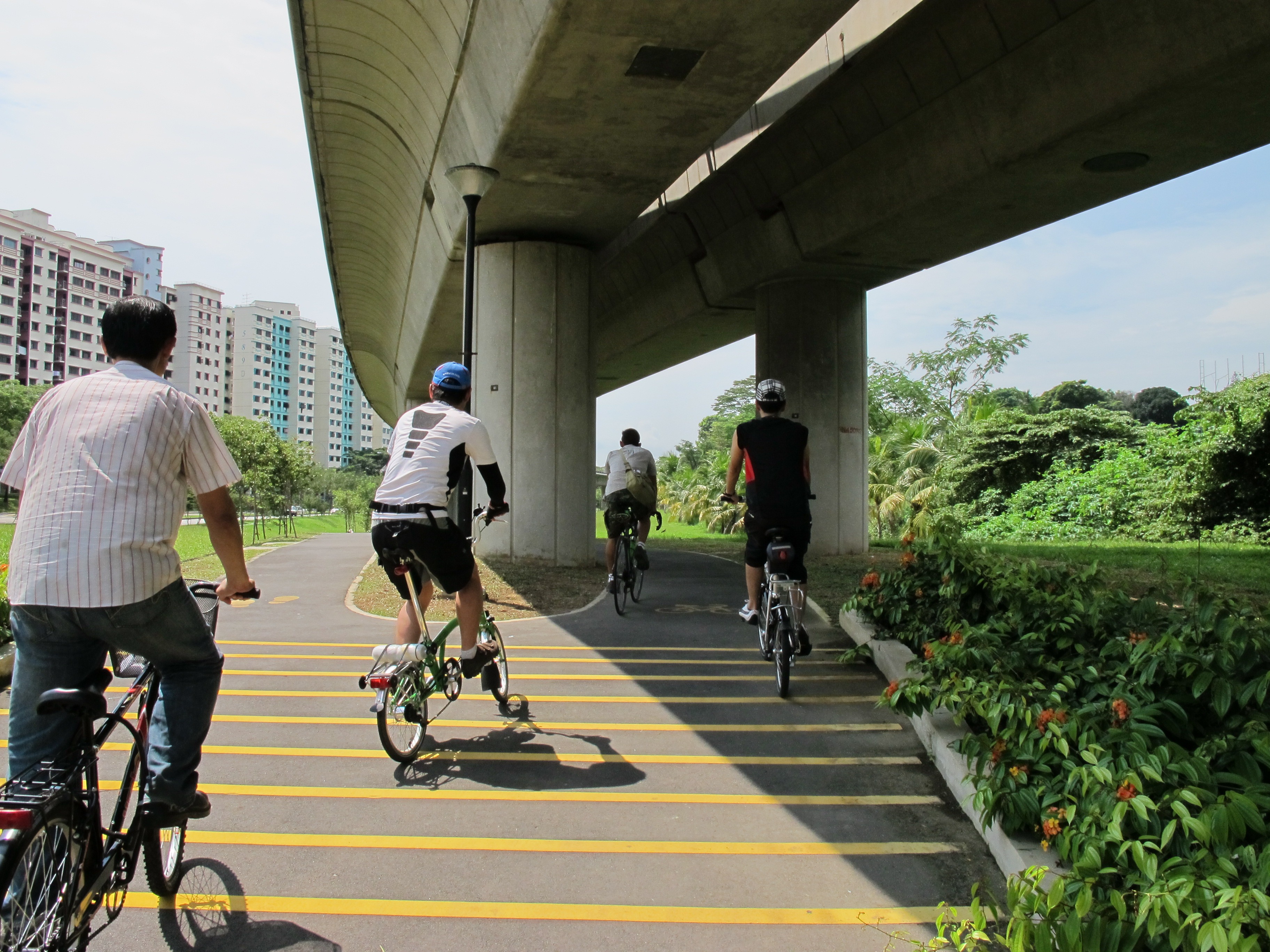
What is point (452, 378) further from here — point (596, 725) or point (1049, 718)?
point (1049, 718)

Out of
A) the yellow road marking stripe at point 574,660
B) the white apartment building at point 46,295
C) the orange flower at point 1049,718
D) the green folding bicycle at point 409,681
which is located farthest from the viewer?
the white apartment building at point 46,295

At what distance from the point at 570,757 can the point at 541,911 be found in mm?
1730

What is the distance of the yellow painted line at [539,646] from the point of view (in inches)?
325

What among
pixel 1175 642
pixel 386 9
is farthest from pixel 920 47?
pixel 1175 642

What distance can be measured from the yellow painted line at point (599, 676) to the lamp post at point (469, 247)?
3.29 meters

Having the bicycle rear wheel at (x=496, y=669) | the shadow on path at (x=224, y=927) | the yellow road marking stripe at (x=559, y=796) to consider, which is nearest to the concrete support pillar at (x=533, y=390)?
the bicycle rear wheel at (x=496, y=669)

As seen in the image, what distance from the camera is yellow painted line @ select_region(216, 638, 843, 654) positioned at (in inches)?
325

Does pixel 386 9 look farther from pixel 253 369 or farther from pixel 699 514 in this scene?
pixel 253 369

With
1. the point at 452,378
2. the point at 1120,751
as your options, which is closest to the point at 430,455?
the point at 452,378

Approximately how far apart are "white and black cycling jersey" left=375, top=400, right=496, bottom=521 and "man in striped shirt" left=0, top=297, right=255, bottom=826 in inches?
72.1

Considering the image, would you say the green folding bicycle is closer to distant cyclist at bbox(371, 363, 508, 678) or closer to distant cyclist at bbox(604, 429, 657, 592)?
distant cyclist at bbox(371, 363, 508, 678)

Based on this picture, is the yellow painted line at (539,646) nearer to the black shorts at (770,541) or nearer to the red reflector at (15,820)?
the black shorts at (770,541)

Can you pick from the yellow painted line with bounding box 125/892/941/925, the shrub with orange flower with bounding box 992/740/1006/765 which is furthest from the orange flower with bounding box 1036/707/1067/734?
the yellow painted line with bounding box 125/892/941/925

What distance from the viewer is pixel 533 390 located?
14.3 meters
